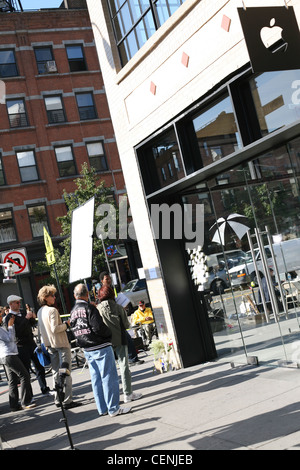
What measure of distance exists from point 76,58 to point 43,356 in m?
26.7

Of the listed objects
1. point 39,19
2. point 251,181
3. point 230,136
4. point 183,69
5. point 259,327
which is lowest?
point 259,327

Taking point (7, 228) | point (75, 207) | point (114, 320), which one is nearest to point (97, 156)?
point (75, 207)

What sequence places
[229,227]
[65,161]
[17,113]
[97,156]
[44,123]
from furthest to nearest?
[97,156] < [65,161] < [44,123] < [17,113] < [229,227]

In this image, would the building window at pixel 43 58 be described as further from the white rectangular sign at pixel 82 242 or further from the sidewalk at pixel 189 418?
the sidewalk at pixel 189 418

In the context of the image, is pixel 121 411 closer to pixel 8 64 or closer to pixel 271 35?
pixel 271 35

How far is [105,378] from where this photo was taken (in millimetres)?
7758

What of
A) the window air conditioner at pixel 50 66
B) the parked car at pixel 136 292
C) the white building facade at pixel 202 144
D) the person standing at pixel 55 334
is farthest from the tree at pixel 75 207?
the person standing at pixel 55 334

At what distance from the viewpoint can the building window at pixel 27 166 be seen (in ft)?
104

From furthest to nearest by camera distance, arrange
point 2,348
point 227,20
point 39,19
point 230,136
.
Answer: point 39,19, point 2,348, point 230,136, point 227,20

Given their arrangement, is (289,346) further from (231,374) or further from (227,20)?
(227,20)

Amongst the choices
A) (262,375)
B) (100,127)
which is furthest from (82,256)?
(100,127)

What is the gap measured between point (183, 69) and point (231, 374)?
15.2 ft

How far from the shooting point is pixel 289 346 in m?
8.04

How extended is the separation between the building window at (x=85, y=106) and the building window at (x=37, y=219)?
610cm
